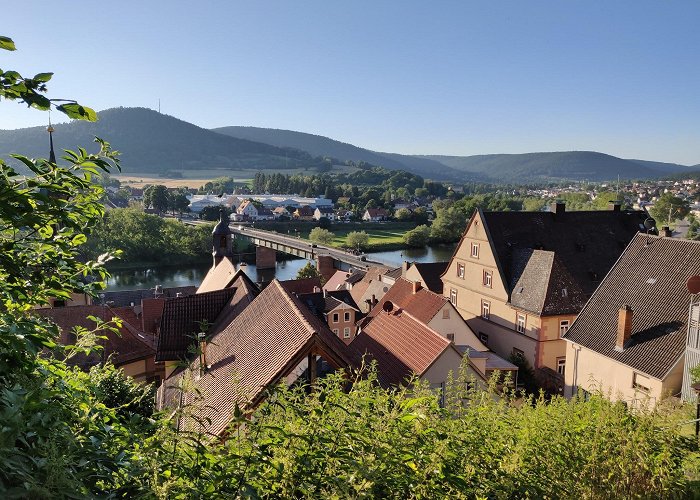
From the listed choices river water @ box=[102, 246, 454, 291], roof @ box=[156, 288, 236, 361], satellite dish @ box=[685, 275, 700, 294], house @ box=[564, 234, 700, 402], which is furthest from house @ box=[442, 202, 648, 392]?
river water @ box=[102, 246, 454, 291]

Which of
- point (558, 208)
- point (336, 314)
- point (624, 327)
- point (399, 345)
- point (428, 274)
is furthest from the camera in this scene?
point (428, 274)

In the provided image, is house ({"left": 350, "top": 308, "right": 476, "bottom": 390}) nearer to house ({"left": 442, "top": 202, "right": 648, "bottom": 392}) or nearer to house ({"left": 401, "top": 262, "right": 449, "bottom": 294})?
house ({"left": 442, "top": 202, "right": 648, "bottom": 392})

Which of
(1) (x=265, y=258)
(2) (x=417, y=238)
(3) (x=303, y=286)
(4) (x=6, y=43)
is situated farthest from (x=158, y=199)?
(4) (x=6, y=43)

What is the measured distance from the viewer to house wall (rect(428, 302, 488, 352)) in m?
20.4

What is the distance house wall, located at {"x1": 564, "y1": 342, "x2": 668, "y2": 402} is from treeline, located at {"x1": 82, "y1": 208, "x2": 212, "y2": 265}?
64671 mm

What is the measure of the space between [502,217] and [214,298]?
1775 cm

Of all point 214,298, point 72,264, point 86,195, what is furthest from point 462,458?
point 214,298

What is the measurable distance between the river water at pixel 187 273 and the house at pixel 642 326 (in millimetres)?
41398

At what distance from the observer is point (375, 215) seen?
134250 mm

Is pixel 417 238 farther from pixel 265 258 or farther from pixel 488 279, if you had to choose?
pixel 488 279

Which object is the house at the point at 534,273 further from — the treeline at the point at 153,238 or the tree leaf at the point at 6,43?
the treeline at the point at 153,238

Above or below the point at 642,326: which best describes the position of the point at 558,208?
above

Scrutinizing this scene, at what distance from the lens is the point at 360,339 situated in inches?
587

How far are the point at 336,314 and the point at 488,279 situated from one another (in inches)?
377
